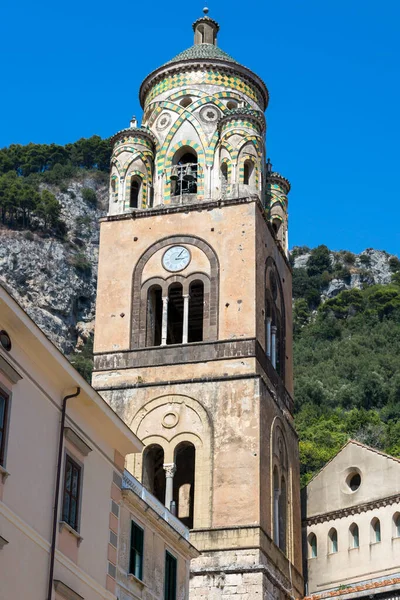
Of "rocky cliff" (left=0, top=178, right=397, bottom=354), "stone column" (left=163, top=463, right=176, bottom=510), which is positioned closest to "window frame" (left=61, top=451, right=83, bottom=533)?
"stone column" (left=163, top=463, right=176, bottom=510)

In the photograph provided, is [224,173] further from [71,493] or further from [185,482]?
[71,493]

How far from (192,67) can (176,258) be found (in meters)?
7.46

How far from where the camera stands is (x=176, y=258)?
3759 centimetres

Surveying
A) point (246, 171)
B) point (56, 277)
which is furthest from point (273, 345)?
point (56, 277)

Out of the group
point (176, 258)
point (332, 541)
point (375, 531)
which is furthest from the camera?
point (176, 258)

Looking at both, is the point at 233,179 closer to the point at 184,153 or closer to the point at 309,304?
the point at 184,153

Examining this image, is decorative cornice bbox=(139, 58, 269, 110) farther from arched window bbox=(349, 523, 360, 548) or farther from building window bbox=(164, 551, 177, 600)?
building window bbox=(164, 551, 177, 600)

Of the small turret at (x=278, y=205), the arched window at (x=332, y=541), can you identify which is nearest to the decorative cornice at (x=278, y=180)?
the small turret at (x=278, y=205)

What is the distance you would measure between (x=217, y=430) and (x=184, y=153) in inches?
411

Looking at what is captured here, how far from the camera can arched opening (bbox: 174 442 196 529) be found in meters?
35.5

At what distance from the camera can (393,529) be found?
35.8m

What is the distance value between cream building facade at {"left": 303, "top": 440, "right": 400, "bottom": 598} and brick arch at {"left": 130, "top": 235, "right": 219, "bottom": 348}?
6.28 metres

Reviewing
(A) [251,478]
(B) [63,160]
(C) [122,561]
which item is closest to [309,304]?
(B) [63,160]

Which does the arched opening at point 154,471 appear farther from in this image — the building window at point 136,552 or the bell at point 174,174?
the building window at point 136,552
